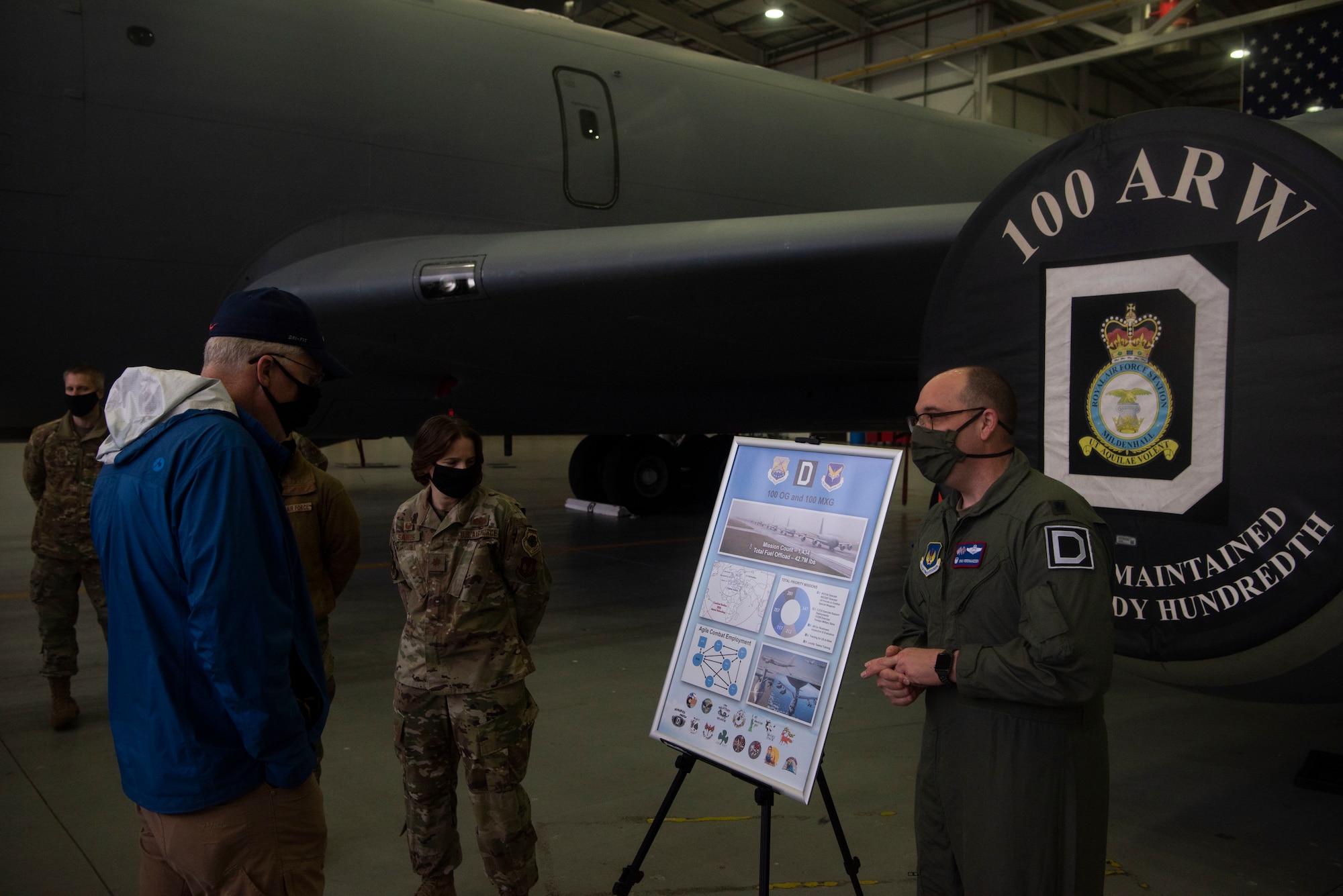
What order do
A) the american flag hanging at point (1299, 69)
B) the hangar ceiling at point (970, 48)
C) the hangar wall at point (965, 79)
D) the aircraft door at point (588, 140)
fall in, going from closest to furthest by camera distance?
1. the aircraft door at point (588, 140)
2. the american flag hanging at point (1299, 69)
3. the hangar ceiling at point (970, 48)
4. the hangar wall at point (965, 79)

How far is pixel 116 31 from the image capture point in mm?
5688

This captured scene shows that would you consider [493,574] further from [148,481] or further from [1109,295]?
[1109,295]

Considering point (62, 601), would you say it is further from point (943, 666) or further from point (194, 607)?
point (943, 666)

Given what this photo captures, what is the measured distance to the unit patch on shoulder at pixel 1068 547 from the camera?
85.3 inches

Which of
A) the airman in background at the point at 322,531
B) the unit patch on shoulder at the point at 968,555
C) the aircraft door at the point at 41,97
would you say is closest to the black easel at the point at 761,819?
the unit patch on shoulder at the point at 968,555

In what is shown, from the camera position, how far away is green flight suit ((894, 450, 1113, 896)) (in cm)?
214

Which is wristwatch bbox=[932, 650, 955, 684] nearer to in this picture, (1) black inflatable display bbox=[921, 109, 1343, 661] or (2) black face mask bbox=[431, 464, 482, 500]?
(1) black inflatable display bbox=[921, 109, 1343, 661]

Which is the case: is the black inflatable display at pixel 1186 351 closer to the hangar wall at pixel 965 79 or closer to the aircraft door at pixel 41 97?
the aircraft door at pixel 41 97

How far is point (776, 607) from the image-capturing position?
276 centimetres

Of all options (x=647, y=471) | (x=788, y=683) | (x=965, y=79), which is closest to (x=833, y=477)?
(x=788, y=683)

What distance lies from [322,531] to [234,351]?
4.98ft

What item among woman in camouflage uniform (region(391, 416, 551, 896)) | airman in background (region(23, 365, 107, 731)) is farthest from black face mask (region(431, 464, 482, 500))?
airman in background (region(23, 365, 107, 731))

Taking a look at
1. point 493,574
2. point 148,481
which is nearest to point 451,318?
point 493,574

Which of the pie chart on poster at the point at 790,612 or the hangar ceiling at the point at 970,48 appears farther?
the hangar ceiling at the point at 970,48
